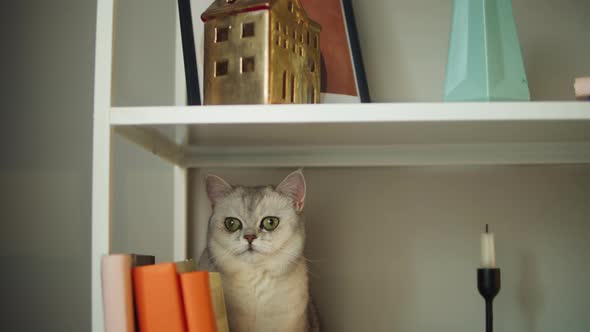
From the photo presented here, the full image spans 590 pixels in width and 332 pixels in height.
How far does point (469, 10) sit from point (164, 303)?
0.72 m

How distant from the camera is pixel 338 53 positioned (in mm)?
1243

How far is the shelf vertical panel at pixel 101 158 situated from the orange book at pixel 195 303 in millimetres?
127

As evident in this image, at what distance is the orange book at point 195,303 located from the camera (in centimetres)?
79

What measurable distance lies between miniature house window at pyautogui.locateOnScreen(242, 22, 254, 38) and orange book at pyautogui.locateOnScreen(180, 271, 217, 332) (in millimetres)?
410

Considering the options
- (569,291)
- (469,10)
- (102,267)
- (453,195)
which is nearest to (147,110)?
(102,267)

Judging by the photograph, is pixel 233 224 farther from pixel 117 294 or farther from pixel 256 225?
pixel 117 294

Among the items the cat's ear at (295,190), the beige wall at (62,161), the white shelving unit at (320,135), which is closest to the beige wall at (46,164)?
the beige wall at (62,161)

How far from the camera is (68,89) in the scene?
4.22 ft

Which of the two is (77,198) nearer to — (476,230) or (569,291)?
(476,230)

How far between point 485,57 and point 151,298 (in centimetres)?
68

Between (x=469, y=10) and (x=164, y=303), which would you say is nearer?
(x=164, y=303)

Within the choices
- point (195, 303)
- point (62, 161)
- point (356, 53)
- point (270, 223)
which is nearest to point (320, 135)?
point (270, 223)

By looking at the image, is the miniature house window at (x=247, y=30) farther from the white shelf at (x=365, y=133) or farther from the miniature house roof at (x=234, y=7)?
the white shelf at (x=365, y=133)

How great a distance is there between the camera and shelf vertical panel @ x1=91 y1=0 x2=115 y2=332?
815 millimetres
